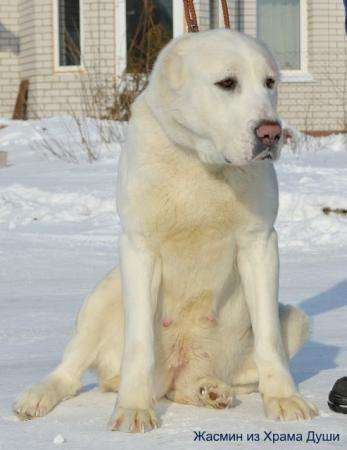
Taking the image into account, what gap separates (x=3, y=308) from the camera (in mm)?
5199

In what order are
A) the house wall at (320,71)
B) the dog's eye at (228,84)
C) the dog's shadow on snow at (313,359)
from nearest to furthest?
the dog's eye at (228,84) → the dog's shadow on snow at (313,359) → the house wall at (320,71)

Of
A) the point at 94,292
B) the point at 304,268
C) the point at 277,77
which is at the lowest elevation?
the point at 304,268

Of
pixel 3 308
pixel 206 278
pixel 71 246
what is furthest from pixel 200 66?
pixel 71 246

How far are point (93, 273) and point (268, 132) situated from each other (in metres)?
3.69

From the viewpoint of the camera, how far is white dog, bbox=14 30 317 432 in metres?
2.97

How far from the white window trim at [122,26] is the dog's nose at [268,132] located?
49.1 ft

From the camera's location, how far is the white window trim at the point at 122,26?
58.0 ft

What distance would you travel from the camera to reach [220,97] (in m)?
2.96

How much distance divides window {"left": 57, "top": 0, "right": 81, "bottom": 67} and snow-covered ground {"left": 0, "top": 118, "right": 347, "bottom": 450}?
5.13m

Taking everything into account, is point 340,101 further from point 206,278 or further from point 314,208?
point 206,278

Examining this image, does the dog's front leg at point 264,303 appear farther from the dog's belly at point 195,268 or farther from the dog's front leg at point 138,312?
the dog's front leg at point 138,312

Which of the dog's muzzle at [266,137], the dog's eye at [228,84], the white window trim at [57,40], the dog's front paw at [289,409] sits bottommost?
the dog's front paw at [289,409]

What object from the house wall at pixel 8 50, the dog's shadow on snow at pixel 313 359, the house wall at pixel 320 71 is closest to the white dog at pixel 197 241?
the dog's shadow on snow at pixel 313 359

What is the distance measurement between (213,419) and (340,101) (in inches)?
643
